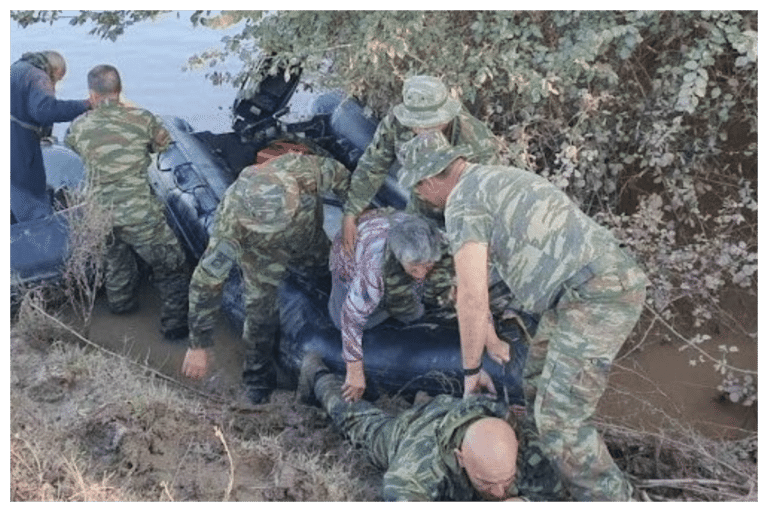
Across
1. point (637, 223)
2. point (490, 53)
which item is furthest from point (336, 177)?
point (637, 223)

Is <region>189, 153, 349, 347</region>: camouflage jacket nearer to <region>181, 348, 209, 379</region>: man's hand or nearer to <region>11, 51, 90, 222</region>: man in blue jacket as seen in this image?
<region>181, 348, 209, 379</region>: man's hand

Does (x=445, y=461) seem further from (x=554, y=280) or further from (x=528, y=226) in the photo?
(x=528, y=226)

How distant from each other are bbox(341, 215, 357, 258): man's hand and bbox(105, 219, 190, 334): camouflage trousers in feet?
4.54

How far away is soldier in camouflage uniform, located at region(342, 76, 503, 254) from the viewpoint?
509cm

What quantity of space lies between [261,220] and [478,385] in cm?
151

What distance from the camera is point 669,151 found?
239 inches

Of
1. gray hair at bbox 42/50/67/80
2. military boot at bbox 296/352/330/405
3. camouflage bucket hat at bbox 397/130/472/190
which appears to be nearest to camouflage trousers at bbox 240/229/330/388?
military boot at bbox 296/352/330/405

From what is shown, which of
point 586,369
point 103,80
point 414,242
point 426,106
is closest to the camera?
point 586,369

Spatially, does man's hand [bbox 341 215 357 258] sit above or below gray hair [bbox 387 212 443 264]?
below

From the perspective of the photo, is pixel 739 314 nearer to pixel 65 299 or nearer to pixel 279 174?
pixel 279 174

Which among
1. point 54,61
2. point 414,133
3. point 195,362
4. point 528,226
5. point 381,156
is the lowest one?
point 195,362

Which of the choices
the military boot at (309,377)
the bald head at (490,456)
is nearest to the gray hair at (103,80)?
the military boot at (309,377)

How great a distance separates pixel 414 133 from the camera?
5199 mm

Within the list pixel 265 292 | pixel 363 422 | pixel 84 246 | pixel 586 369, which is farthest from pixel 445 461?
pixel 84 246
